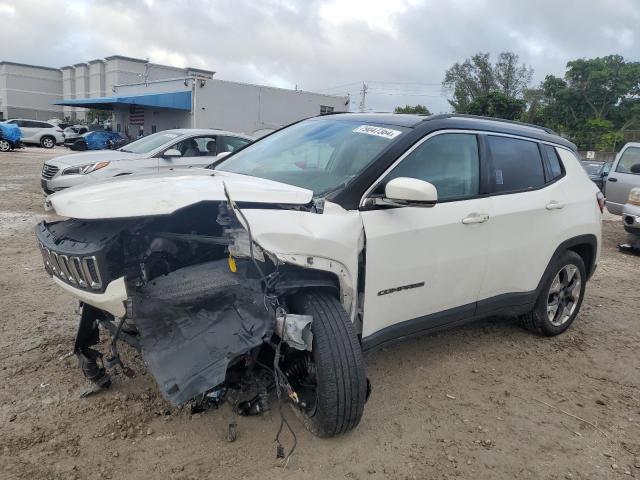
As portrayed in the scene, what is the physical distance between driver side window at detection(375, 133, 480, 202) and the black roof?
83mm

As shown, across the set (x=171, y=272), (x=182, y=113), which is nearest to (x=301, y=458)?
(x=171, y=272)

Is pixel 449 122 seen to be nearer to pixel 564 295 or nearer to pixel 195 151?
pixel 564 295

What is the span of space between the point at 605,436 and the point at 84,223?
3.31 metres

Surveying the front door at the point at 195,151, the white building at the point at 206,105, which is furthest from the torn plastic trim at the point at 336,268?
the white building at the point at 206,105

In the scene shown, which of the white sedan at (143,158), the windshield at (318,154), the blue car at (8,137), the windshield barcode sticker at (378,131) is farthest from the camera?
the blue car at (8,137)

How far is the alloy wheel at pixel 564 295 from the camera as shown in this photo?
448cm

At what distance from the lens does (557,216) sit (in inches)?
164

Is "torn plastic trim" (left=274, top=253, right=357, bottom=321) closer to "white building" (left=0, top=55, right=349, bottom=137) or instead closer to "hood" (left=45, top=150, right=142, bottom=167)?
"hood" (left=45, top=150, right=142, bottom=167)

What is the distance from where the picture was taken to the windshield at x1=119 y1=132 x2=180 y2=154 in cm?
986

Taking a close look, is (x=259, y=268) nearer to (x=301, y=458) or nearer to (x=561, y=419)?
(x=301, y=458)

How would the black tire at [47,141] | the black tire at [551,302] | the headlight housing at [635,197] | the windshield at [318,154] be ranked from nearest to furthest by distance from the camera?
1. the windshield at [318,154]
2. the black tire at [551,302]
3. the headlight housing at [635,197]
4. the black tire at [47,141]

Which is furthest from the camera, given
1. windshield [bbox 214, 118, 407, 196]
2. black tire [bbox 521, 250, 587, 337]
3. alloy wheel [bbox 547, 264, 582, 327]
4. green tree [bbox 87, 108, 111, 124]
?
green tree [bbox 87, 108, 111, 124]

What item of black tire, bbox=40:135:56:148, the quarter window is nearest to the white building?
black tire, bbox=40:135:56:148

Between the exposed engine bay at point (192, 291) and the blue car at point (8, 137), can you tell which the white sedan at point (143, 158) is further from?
the blue car at point (8, 137)
